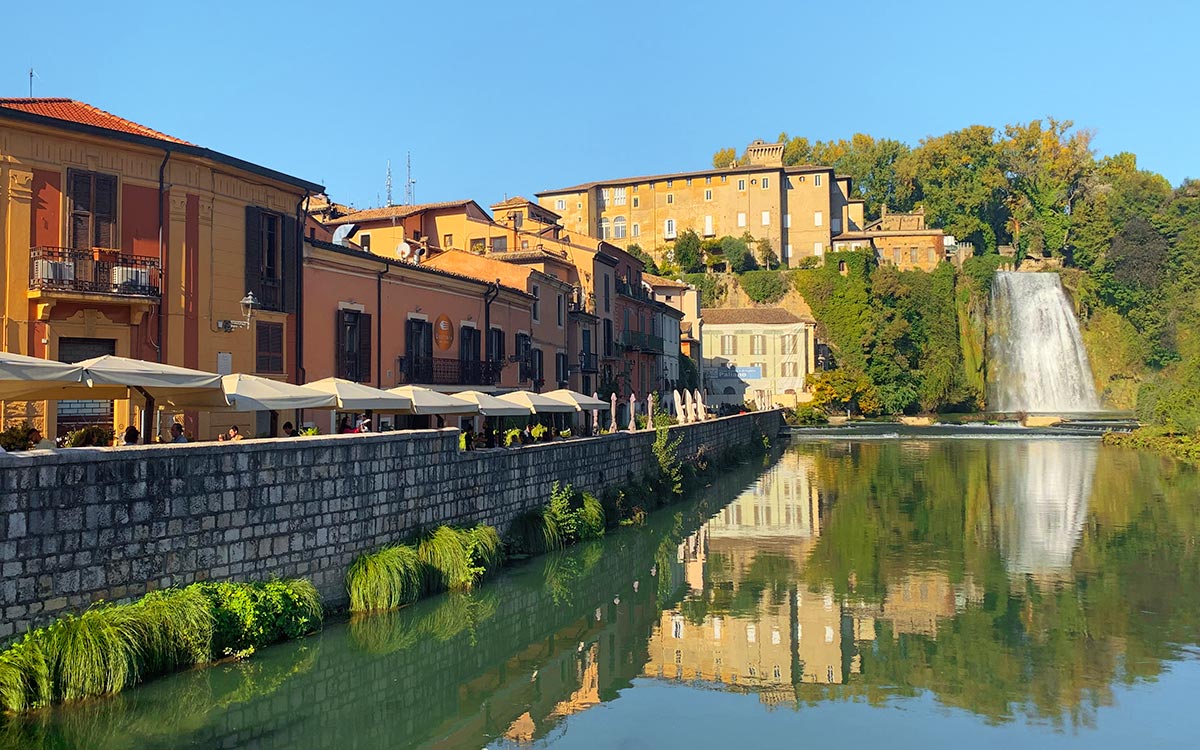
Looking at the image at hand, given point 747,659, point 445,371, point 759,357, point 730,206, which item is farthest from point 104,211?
point 730,206

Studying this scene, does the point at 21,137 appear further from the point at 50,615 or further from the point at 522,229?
the point at 522,229

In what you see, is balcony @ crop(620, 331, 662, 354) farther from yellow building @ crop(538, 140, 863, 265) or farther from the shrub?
yellow building @ crop(538, 140, 863, 265)

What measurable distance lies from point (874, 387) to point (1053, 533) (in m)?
50.9

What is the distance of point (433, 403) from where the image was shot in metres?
20.4

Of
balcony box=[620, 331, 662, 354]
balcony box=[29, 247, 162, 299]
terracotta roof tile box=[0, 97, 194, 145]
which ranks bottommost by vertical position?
balcony box=[29, 247, 162, 299]

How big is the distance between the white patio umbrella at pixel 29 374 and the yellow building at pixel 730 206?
77350mm

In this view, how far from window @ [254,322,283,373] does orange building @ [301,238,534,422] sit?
92 centimetres

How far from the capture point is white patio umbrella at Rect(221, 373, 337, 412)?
15.6m

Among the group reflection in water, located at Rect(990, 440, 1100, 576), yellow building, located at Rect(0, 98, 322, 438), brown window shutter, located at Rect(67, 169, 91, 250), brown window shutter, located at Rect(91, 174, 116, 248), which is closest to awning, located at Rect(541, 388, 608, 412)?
yellow building, located at Rect(0, 98, 322, 438)

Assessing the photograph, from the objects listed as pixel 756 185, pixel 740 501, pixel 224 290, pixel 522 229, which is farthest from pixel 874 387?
pixel 224 290

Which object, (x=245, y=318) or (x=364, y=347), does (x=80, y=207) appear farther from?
(x=364, y=347)

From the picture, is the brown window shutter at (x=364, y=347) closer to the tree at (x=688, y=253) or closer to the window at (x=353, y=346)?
the window at (x=353, y=346)

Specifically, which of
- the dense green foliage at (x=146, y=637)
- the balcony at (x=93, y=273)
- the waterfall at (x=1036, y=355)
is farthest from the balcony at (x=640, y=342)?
the waterfall at (x=1036, y=355)

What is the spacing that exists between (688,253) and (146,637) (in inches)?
2942
